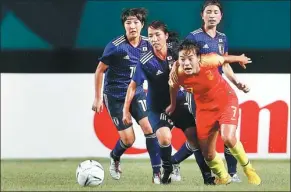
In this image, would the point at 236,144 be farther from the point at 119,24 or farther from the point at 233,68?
the point at 119,24

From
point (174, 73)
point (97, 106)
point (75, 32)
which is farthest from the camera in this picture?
point (75, 32)

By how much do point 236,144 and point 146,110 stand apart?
0.90 m

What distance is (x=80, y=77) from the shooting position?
798 cm

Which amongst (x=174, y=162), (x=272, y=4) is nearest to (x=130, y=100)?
(x=174, y=162)

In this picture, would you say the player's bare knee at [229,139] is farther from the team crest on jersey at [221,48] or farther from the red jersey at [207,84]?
the team crest on jersey at [221,48]

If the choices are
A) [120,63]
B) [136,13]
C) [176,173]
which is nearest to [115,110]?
[120,63]

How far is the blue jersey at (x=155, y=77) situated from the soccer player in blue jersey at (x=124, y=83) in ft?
0.46

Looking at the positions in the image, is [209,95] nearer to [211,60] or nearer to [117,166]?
[211,60]

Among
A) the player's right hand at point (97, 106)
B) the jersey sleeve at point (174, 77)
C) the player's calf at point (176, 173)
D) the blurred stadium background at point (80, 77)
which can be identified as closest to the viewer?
the jersey sleeve at point (174, 77)

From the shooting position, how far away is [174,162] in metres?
7.20

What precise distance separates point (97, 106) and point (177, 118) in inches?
43.5

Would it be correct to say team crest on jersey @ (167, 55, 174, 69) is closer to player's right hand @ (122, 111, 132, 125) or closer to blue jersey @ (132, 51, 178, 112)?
blue jersey @ (132, 51, 178, 112)

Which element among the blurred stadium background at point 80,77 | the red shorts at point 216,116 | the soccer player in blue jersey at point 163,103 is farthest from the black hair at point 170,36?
the blurred stadium background at point 80,77

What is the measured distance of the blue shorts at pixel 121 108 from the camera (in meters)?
7.04
